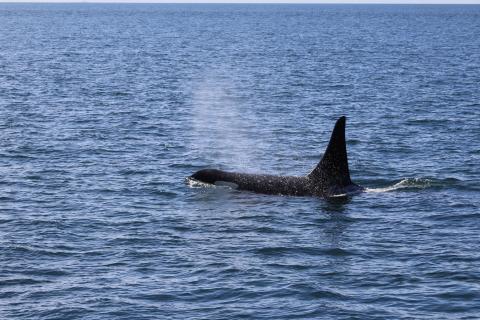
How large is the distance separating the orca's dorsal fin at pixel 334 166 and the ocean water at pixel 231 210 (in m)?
1.02

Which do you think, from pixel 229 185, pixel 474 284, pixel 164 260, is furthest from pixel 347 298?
pixel 229 185

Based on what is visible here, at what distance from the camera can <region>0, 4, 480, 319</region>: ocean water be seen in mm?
24312

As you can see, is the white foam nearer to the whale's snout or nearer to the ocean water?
the ocean water

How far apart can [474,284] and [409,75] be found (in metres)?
70.8

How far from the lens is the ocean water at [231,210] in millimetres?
24312

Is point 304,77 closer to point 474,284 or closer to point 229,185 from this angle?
point 229,185

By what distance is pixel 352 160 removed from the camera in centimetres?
4338

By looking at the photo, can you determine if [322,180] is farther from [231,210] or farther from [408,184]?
[408,184]

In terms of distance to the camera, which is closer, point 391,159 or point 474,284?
point 474,284

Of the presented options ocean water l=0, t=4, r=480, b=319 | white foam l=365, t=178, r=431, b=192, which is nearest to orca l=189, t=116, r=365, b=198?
ocean water l=0, t=4, r=480, b=319

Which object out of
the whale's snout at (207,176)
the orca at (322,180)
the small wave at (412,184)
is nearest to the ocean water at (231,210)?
the small wave at (412,184)

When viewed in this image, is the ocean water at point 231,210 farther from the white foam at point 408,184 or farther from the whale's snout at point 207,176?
the whale's snout at point 207,176

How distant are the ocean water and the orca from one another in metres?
0.71

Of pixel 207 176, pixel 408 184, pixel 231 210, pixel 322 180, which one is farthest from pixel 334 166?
pixel 207 176
